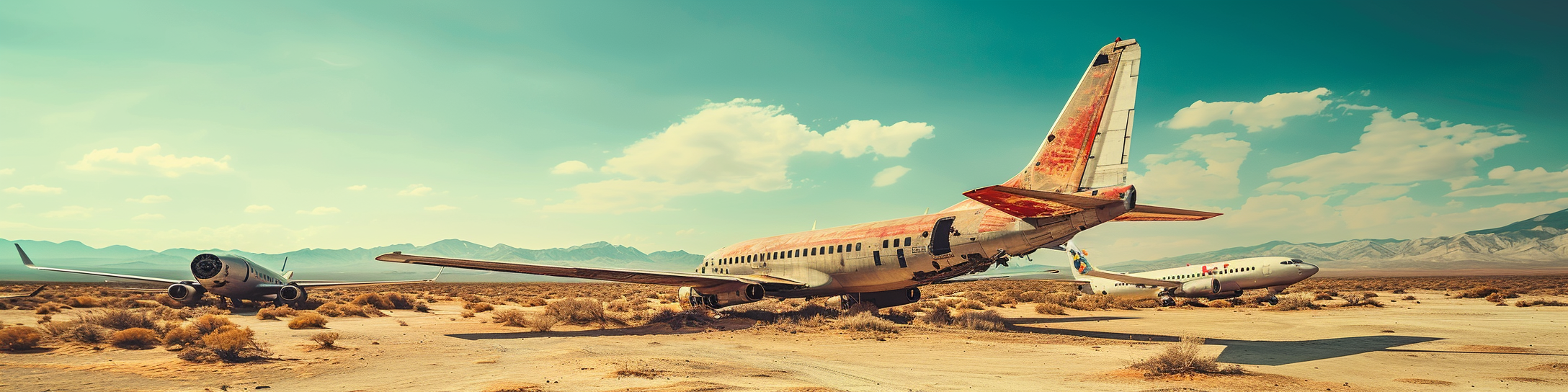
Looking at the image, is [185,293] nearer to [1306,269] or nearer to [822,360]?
[822,360]

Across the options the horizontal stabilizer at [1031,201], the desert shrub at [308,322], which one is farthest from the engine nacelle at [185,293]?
the horizontal stabilizer at [1031,201]

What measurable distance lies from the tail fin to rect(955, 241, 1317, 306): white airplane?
61.4ft

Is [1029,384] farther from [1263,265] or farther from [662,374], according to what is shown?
[1263,265]

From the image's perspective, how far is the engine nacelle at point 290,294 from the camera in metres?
27.8

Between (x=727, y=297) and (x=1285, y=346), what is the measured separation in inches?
593

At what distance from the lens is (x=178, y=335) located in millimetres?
13805

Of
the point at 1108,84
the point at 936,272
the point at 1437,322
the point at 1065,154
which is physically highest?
the point at 1108,84

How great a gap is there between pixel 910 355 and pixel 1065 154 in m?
5.93

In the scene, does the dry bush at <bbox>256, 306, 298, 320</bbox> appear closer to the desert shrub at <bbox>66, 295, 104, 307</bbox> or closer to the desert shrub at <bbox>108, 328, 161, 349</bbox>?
the desert shrub at <bbox>108, 328, 161, 349</bbox>

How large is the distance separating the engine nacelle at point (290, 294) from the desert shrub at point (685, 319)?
1632 centimetres

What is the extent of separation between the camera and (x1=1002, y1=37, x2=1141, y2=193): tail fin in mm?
14016

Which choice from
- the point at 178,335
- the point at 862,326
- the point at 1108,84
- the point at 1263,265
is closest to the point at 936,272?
the point at 862,326

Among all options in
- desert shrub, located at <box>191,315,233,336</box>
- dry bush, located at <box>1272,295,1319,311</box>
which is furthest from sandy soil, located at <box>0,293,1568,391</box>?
dry bush, located at <box>1272,295,1319,311</box>

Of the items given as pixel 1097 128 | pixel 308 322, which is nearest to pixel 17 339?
pixel 308 322
